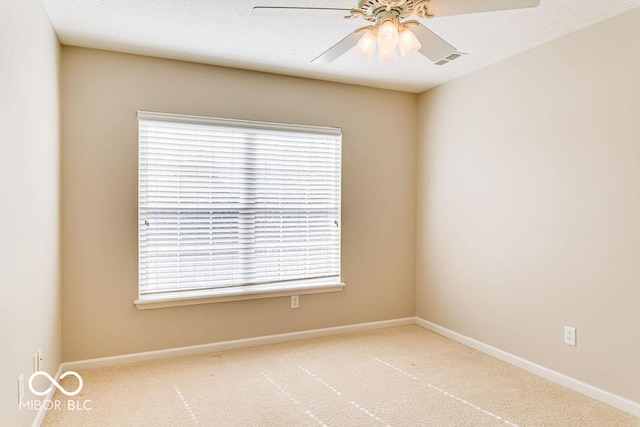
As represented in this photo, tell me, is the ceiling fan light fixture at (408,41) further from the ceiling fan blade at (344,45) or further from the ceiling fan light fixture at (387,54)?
the ceiling fan blade at (344,45)

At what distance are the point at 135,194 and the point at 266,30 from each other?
5.25 feet

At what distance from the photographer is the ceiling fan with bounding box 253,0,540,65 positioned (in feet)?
5.75

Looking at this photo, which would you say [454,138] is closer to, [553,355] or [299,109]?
[299,109]

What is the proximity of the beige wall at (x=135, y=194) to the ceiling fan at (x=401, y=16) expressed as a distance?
5.62ft

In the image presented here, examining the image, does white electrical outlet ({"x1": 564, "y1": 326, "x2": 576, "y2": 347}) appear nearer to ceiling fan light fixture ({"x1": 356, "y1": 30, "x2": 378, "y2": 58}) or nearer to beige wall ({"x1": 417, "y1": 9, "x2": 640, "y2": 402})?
beige wall ({"x1": 417, "y1": 9, "x2": 640, "y2": 402})

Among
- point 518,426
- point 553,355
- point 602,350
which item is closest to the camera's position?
point 518,426

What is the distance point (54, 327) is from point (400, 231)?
308 centimetres

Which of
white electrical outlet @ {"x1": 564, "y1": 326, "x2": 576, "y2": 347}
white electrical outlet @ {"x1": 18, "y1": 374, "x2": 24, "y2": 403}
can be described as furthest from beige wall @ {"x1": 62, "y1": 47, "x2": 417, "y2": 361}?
white electrical outlet @ {"x1": 564, "y1": 326, "x2": 576, "y2": 347}

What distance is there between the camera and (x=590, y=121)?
2.69m

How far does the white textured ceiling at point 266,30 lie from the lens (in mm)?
2455

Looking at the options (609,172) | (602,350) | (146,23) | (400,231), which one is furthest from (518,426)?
(146,23)

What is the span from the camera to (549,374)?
2.94 meters

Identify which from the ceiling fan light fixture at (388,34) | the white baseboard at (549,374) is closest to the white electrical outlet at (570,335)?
the white baseboard at (549,374)

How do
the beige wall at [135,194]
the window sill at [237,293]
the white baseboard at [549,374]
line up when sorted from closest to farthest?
the white baseboard at [549,374]
the beige wall at [135,194]
the window sill at [237,293]
